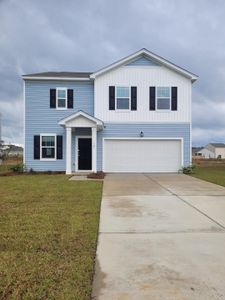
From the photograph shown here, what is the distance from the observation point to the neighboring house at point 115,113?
2289cm

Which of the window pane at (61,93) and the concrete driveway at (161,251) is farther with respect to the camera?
the window pane at (61,93)

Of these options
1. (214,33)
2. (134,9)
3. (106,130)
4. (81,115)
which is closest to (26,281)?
(134,9)

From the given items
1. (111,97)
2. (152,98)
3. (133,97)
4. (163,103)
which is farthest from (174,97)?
(111,97)

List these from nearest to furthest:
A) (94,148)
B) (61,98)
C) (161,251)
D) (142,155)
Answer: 1. (161,251)
2. (94,148)
3. (61,98)
4. (142,155)

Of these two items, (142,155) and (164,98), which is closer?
(164,98)

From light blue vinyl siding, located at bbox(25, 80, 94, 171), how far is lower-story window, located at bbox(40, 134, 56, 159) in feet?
1.06

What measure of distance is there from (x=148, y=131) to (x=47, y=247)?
17947 mm

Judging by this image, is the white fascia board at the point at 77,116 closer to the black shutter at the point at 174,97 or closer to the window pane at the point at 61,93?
the window pane at the point at 61,93

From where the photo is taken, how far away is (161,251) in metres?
5.63

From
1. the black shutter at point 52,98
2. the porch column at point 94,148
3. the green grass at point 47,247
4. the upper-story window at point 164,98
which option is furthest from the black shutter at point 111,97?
the green grass at point 47,247

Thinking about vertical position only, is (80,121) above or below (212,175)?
above

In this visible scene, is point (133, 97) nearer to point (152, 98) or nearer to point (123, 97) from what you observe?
point (123, 97)

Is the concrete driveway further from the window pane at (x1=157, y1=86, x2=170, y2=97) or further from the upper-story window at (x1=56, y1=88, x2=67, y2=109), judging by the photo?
the upper-story window at (x1=56, y1=88, x2=67, y2=109)

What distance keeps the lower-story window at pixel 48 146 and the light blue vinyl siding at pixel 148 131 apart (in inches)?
112
